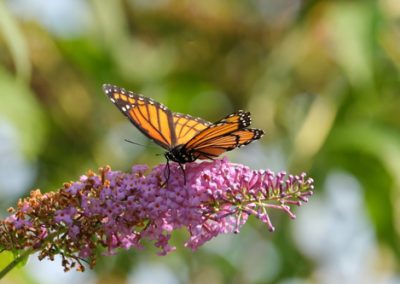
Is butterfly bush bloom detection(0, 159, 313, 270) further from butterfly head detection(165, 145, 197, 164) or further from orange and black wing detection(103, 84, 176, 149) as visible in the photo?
orange and black wing detection(103, 84, 176, 149)

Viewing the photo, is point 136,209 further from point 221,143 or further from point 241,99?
point 241,99

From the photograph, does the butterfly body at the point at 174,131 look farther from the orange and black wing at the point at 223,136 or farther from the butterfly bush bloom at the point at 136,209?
the butterfly bush bloom at the point at 136,209

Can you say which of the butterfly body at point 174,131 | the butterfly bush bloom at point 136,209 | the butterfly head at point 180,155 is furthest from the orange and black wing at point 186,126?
the butterfly bush bloom at point 136,209

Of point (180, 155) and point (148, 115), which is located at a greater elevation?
point (148, 115)

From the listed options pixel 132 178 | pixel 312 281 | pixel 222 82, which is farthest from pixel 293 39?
pixel 132 178

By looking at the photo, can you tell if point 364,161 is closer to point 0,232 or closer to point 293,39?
point 293,39

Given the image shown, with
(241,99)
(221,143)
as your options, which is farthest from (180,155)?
(241,99)
